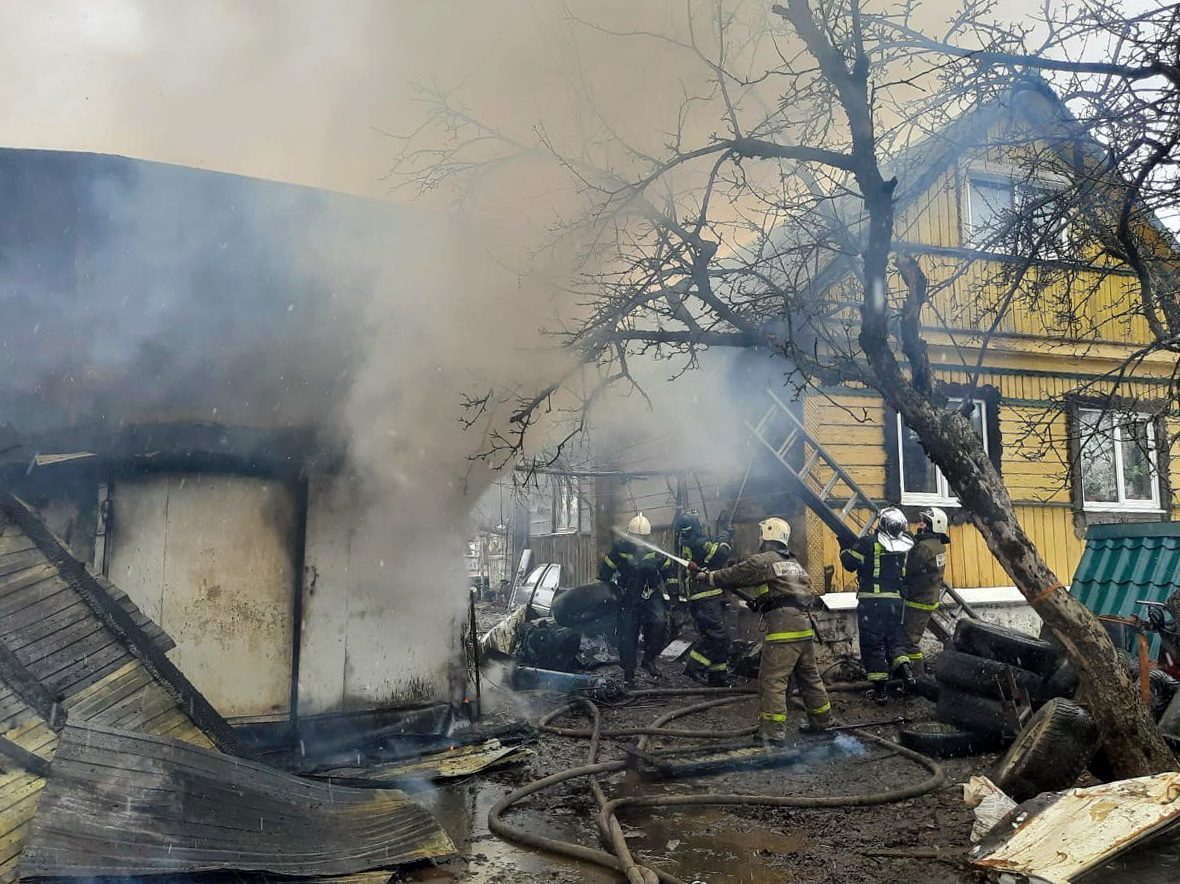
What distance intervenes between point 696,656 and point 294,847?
5410 millimetres

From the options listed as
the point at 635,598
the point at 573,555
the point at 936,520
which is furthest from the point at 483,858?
the point at 573,555

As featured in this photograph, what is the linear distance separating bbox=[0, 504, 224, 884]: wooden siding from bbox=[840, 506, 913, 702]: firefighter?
5.77 meters

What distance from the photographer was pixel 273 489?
19.9 ft

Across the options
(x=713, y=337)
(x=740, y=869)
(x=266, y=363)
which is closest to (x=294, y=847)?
(x=740, y=869)

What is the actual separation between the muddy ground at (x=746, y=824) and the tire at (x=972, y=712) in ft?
0.83

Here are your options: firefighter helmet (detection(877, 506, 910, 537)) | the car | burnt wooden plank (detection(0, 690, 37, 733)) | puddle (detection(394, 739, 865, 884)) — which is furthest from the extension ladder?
burnt wooden plank (detection(0, 690, 37, 733))

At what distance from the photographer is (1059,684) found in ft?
18.2

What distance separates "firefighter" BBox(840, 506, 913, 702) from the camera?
7.51 m

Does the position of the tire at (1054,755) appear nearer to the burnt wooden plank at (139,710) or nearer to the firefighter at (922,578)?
the firefighter at (922,578)

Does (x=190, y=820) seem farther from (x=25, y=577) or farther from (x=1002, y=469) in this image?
(x=1002, y=469)

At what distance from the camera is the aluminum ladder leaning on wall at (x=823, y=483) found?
858 cm

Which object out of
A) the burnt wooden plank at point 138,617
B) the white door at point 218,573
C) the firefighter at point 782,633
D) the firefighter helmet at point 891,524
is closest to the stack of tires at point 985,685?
the firefighter at point 782,633

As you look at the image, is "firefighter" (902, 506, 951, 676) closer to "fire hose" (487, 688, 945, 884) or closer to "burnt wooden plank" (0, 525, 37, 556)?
"fire hose" (487, 688, 945, 884)

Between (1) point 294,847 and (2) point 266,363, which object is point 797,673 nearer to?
(1) point 294,847
